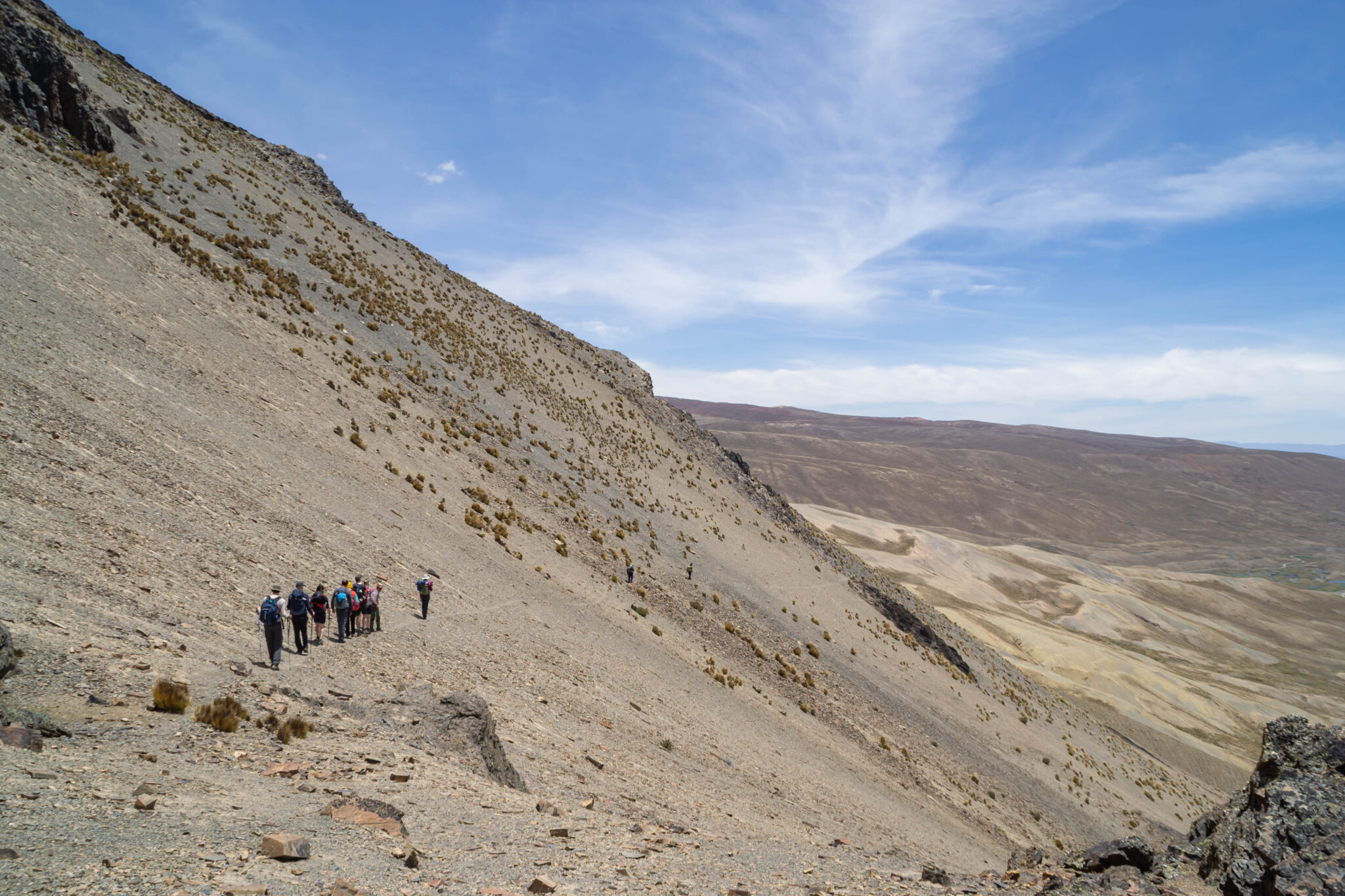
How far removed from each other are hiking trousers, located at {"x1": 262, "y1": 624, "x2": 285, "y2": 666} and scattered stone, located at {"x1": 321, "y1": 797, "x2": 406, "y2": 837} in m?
4.55

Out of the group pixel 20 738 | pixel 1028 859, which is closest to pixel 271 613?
pixel 20 738

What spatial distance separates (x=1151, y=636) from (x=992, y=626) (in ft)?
109

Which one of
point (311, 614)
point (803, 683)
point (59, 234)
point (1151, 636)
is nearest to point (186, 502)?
point (311, 614)

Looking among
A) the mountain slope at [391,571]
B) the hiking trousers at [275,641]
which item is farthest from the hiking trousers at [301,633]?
the hiking trousers at [275,641]

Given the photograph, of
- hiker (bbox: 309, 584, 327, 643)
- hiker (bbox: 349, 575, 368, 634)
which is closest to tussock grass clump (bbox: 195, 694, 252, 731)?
hiker (bbox: 309, 584, 327, 643)

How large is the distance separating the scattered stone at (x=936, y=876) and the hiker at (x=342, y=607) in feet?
40.7

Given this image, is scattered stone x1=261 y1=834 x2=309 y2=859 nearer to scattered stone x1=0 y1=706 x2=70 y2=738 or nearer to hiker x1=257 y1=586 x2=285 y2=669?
scattered stone x1=0 y1=706 x2=70 y2=738

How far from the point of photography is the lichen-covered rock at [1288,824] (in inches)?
324

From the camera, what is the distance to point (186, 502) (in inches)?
582

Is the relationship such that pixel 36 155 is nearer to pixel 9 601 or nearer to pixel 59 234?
pixel 59 234

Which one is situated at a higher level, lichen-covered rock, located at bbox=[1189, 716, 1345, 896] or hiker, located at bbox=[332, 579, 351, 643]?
hiker, located at bbox=[332, 579, 351, 643]

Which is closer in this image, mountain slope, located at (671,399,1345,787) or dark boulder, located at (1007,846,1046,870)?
dark boulder, located at (1007,846,1046,870)

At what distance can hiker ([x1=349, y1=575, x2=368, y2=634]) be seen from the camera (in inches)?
559

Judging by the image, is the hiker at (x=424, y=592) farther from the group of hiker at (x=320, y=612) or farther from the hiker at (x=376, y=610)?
the hiker at (x=376, y=610)
